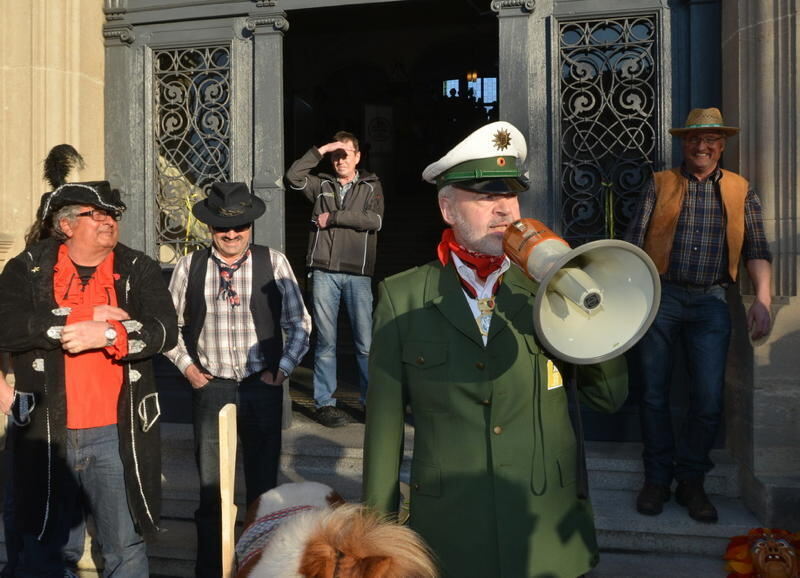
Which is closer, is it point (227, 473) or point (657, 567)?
point (227, 473)

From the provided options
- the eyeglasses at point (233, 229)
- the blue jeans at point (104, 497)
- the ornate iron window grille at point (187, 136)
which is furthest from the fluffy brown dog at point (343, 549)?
the ornate iron window grille at point (187, 136)

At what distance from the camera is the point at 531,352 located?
265 centimetres

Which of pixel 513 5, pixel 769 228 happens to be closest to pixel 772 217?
pixel 769 228

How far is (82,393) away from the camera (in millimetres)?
4109

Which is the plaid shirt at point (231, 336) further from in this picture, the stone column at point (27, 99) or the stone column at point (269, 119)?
the stone column at point (27, 99)

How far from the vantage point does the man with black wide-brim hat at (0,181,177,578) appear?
4.06 meters

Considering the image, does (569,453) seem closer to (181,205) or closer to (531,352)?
(531,352)

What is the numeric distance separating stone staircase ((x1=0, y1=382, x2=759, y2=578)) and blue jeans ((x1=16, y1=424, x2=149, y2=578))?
3.57 ft

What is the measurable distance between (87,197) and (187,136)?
9.82 feet

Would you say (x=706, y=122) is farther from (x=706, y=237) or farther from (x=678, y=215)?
(x=706, y=237)

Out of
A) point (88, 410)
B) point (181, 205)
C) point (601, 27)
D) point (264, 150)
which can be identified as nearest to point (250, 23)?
point (264, 150)

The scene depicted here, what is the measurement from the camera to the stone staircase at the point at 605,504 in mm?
4844

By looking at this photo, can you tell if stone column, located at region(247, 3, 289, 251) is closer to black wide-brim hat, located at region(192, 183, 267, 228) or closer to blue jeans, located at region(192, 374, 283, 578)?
black wide-brim hat, located at region(192, 183, 267, 228)

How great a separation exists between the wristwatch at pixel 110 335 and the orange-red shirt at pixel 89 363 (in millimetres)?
24
